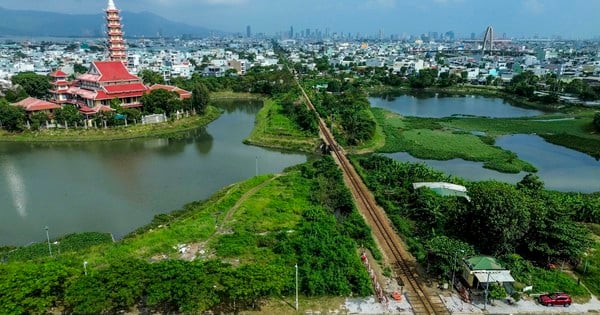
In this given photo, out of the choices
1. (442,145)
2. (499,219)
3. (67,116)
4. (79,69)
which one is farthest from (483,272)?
(79,69)

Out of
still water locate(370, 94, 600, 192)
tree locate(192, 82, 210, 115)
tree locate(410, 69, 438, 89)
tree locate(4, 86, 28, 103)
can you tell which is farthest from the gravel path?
tree locate(410, 69, 438, 89)

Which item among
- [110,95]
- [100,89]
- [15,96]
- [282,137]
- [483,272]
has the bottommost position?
[483,272]

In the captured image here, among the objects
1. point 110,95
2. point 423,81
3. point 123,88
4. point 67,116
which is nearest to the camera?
point 67,116

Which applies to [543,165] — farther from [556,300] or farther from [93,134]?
[93,134]

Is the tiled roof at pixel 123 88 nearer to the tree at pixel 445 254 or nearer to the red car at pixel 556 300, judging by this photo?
the tree at pixel 445 254

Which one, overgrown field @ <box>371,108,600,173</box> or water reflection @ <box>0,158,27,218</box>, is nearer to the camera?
water reflection @ <box>0,158,27,218</box>

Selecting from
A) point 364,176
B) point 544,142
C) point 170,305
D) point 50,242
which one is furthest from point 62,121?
point 544,142

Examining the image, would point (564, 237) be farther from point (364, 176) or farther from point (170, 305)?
point (170, 305)

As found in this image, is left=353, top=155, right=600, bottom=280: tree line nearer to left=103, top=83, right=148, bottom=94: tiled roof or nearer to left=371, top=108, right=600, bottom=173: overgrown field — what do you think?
left=371, top=108, right=600, bottom=173: overgrown field
